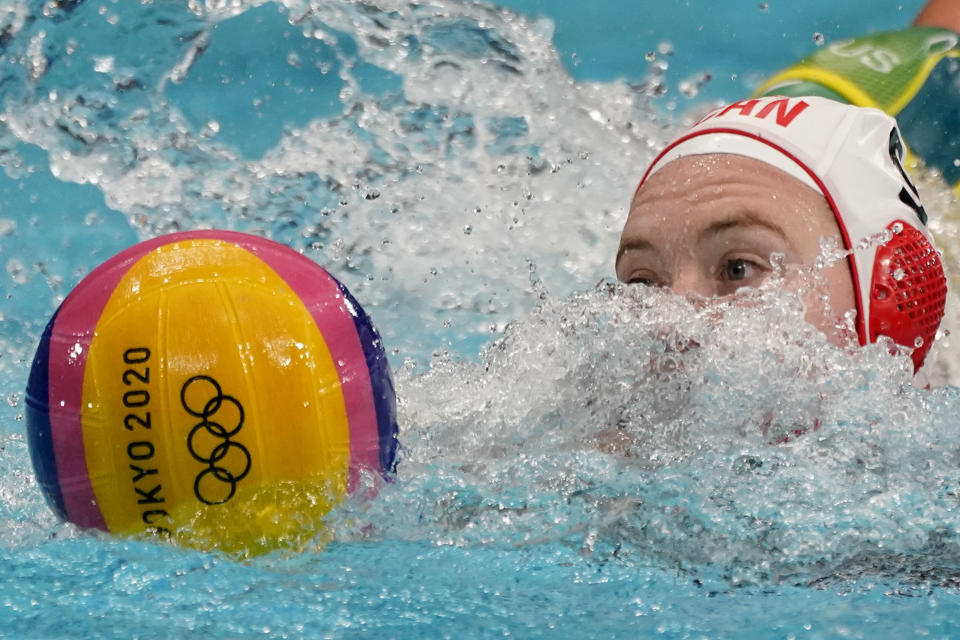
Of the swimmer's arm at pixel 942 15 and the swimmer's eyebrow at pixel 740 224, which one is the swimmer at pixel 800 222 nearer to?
the swimmer's eyebrow at pixel 740 224

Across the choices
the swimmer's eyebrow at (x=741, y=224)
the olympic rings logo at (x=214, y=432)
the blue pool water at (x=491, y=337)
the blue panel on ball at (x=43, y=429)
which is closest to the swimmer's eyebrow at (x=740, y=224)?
the swimmer's eyebrow at (x=741, y=224)

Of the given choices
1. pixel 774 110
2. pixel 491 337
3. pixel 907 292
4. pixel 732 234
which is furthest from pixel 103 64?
pixel 907 292

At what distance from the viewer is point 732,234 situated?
2.14m

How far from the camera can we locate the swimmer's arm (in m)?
3.47

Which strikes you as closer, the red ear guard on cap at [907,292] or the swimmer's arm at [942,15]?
the red ear guard on cap at [907,292]

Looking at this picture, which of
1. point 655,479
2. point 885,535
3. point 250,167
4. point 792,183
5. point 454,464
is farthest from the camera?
point 250,167

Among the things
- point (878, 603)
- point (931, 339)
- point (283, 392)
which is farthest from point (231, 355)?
point (931, 339)

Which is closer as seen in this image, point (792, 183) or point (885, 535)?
point (885, 535)

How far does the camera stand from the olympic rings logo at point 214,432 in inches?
61.2

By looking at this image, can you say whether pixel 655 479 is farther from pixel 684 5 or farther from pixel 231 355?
pixel 684 5

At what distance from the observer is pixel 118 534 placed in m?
1.64

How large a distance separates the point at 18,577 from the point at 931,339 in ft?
5.35

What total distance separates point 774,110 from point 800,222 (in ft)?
0.93

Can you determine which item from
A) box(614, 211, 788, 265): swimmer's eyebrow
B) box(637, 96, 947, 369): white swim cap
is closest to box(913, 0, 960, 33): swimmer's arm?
box(637, 96, 947, 369): white swim cap
